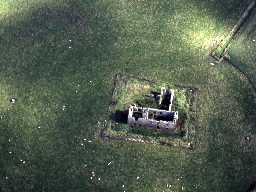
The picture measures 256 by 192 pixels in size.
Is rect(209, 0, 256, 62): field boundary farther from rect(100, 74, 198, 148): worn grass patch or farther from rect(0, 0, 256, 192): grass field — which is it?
rect(100, 74, 198, 148): worn grass patch

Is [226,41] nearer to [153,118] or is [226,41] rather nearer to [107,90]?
[153,118]

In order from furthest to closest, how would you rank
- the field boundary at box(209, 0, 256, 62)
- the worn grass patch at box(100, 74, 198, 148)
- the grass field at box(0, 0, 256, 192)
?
the field boundary at box(209, 0, 256, 62)
the worn grass patch at box(100, 74, 198, 148)
the grass field at box(0, 0, 256, 192)

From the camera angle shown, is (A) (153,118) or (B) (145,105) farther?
(B) (145,105)

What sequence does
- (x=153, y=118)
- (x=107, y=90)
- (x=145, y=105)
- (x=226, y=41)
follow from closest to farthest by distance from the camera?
1. (x=153, y=118)
2. (x=145, y=105)
3. (x=107, y=90)
4. (x=226, y=41)

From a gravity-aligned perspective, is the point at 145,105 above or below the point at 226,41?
below

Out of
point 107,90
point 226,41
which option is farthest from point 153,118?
point 226,41

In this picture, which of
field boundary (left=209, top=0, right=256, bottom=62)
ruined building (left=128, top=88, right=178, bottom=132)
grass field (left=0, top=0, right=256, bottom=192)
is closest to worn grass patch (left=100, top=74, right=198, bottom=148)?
ruined building (left=128, top=88, right=178, bottom=132)

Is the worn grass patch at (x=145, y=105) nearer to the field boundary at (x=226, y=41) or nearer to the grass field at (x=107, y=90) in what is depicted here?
the grass field at (x=107, y=90)

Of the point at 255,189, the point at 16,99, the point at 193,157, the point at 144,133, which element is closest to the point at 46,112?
the point at 16,99
